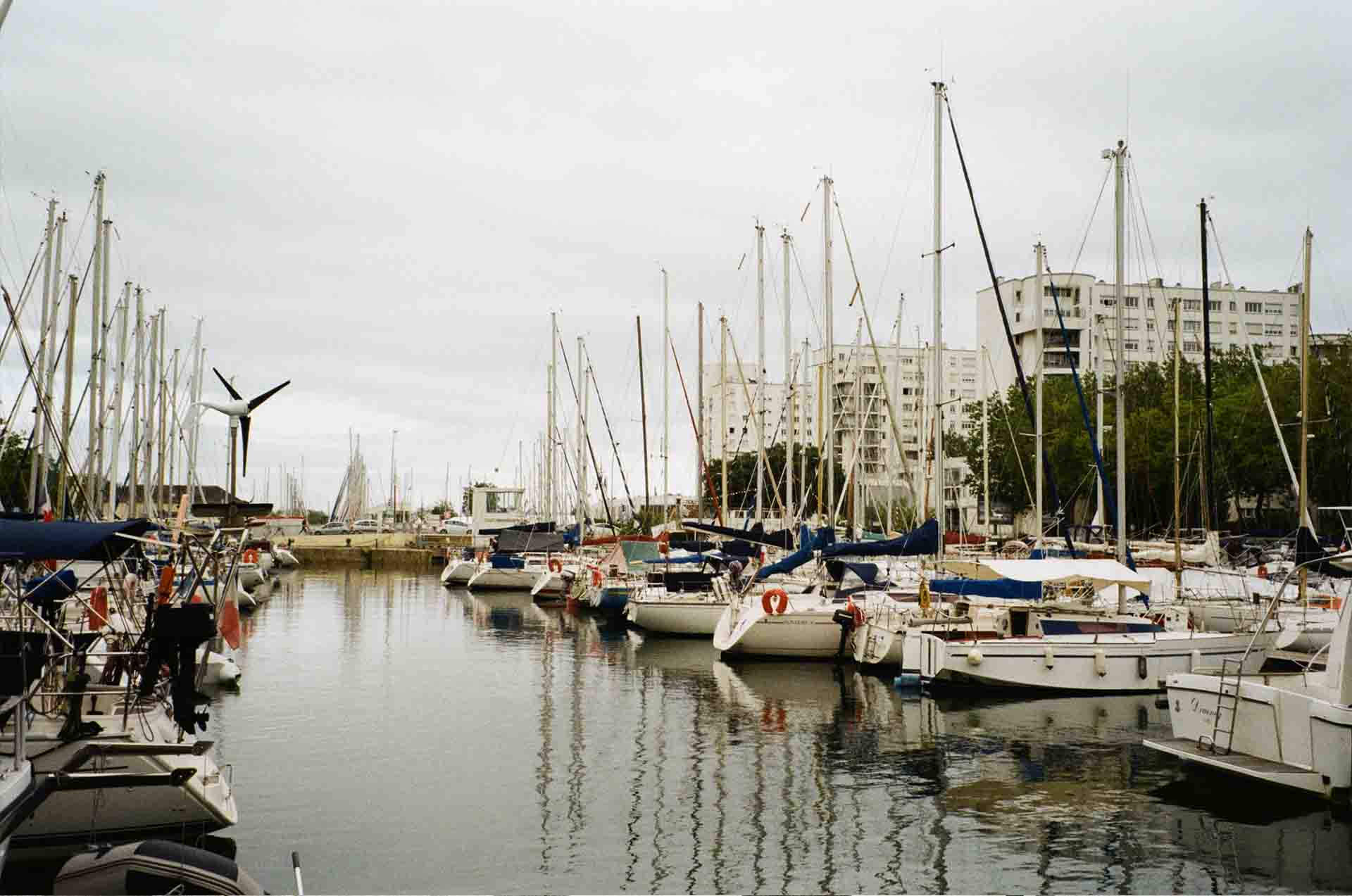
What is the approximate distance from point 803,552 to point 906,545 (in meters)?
3.96

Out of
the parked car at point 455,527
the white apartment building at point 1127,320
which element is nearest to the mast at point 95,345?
the parked car at point 455,527

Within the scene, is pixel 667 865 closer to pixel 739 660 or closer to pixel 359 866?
pixel 359 866

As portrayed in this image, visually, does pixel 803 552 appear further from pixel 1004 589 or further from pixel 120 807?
pixel 120 807

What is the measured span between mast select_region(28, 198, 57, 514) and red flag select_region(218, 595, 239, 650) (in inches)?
629

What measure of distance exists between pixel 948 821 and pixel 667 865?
14.6 ft

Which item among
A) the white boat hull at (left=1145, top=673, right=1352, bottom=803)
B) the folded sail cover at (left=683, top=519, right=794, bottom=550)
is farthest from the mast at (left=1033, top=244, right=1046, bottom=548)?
the white boat hull at (left=1145, top=673, right=1352, bottom=803)

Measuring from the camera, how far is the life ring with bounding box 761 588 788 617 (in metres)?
34.1

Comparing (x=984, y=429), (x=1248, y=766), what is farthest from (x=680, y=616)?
(x=984, y=429)

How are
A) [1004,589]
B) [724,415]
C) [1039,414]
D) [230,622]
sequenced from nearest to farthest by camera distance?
[230,622] → [1004,589] → [1039,414] → [724,415]

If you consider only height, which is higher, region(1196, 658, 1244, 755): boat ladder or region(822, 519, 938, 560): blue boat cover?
region(822, 519, 938, 560): blue boat cover

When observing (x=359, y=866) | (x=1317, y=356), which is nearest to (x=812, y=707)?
(x=359, y=866)

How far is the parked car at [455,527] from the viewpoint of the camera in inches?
4761

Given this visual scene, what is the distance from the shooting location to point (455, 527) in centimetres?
12381

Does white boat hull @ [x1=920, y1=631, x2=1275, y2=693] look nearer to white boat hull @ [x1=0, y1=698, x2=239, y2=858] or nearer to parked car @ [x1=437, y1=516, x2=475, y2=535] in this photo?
white boat hull @ [x1=0, y1=698, x2=239, y2=858]
